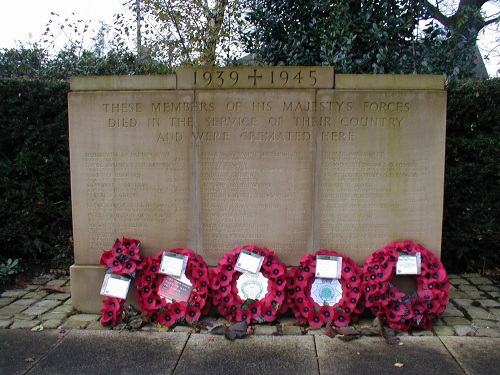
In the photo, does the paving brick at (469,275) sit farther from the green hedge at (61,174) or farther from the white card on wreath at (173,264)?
the white card on wreath at (173,264)

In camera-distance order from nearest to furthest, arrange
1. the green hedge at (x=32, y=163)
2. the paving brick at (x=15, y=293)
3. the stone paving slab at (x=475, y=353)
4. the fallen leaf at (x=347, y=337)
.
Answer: the stone paving slab at (x=475, y=353), the fallen leaf at (x=347, y=337), the paving brick at (x=15, y=293), the green hedge at (x=32, y=163)

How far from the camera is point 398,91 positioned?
3873mm

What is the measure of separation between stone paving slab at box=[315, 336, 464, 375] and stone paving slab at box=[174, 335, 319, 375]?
0.38ft

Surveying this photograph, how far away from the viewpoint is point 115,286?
3795mm

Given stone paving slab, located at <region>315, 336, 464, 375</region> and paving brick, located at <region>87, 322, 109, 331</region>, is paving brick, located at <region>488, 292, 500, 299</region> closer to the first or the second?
stone paving slab, located at <region>315, 336, 464, 375</region>

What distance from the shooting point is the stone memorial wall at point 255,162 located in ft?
12.8

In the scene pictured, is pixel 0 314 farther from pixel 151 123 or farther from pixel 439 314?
pixel 439 314

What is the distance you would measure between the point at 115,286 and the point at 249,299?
121cm

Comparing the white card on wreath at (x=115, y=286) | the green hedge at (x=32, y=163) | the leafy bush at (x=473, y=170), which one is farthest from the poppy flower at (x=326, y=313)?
the green hedge at (x=32, y=163)

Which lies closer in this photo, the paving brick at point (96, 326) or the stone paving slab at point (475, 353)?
the stone paving slab at point (475, 353)

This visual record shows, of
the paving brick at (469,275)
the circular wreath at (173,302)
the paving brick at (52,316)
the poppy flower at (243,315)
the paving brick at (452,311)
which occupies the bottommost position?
the paving brick at (52,316)

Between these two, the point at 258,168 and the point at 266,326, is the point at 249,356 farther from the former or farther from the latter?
the point at 258,168

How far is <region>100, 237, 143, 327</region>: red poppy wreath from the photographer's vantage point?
12.2ft

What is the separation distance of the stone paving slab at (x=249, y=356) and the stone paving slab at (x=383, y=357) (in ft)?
0.38
